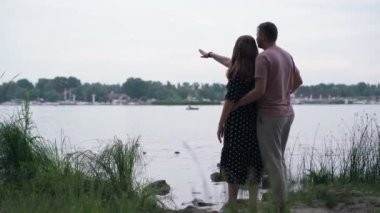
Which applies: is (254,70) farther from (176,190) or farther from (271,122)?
(176,190)

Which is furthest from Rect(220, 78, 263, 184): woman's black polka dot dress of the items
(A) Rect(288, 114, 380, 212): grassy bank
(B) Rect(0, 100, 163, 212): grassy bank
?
(A) Rect(288, 114, 380, 212): grassy bank

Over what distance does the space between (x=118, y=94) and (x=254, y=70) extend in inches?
1991

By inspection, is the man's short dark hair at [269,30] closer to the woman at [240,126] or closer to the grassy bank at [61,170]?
the woman at [240,126]

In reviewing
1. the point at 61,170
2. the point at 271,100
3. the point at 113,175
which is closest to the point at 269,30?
the point at 271,100

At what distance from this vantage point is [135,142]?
7426mm

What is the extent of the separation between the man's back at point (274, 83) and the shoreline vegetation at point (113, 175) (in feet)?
2.86

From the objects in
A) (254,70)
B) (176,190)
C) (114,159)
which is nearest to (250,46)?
(254,70)

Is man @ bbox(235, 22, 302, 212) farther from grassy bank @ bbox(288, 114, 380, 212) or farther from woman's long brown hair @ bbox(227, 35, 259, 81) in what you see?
grassy bank @ bbox(288, 114, 380, 212)

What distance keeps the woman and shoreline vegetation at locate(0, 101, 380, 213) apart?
0.38m

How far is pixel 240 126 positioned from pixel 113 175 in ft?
6.89

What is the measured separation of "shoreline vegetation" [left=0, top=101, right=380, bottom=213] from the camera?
6273 mm

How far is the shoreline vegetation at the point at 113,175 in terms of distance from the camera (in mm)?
6273

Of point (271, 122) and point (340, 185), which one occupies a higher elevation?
point (271, 122)

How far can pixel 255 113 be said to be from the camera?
17.5ft
